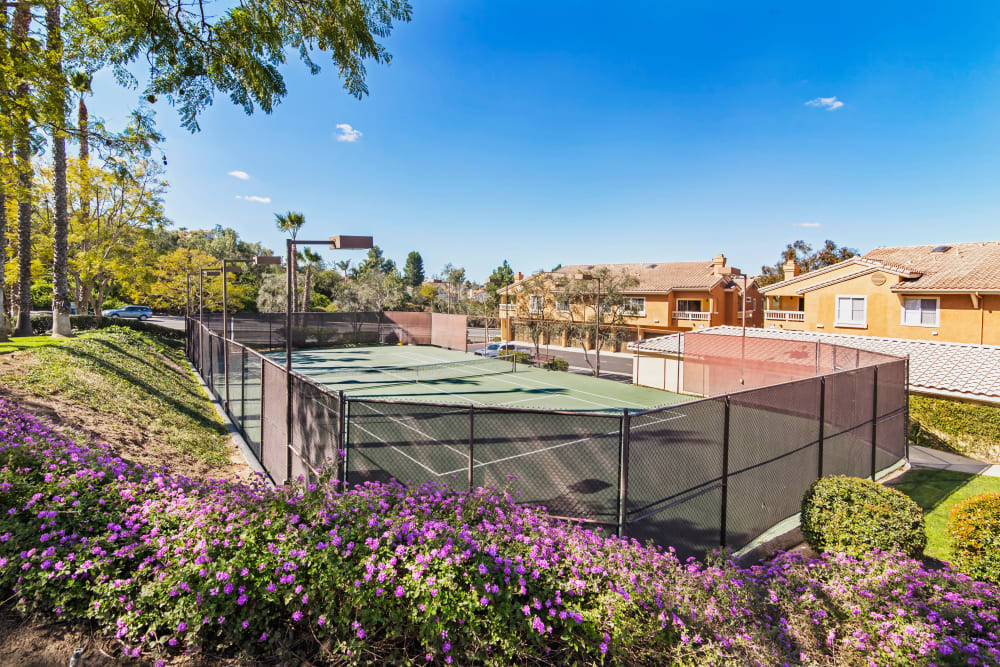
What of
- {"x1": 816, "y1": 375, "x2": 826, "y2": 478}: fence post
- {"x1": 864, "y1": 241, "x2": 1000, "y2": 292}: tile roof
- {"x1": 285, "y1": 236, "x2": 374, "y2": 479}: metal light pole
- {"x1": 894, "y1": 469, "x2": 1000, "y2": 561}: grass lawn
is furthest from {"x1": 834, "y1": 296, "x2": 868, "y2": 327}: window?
{"x1": 285, "y1": 236, "x2": 374, "y2": 479}: metal light pole

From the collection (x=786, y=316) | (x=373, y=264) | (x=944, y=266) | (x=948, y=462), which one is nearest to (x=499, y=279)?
(x=373, y=264)

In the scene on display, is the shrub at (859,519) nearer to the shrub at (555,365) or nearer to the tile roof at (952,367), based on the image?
the tile roof at (952,367)

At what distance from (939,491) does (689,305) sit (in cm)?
3028

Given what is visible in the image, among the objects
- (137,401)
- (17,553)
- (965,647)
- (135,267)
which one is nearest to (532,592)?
(965,647)

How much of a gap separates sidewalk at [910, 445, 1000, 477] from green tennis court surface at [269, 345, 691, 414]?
22.9 feet

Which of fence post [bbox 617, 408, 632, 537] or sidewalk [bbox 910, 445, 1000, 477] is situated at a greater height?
fence post [bbox 617, 408, 632, 537]

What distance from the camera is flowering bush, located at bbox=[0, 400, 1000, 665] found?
2.93m

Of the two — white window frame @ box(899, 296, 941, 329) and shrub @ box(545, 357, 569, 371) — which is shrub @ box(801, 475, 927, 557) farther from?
white window frame @ box(899, 296, 941, 329)

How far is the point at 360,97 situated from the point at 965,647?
729cm

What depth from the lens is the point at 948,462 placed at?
1240 centimetres

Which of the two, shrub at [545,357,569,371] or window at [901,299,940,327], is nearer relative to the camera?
window at [901,299,940,327]

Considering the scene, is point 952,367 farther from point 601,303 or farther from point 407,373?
point 601,303

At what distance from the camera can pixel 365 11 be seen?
5.34m

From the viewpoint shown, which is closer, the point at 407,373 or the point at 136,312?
the point at 407,373
